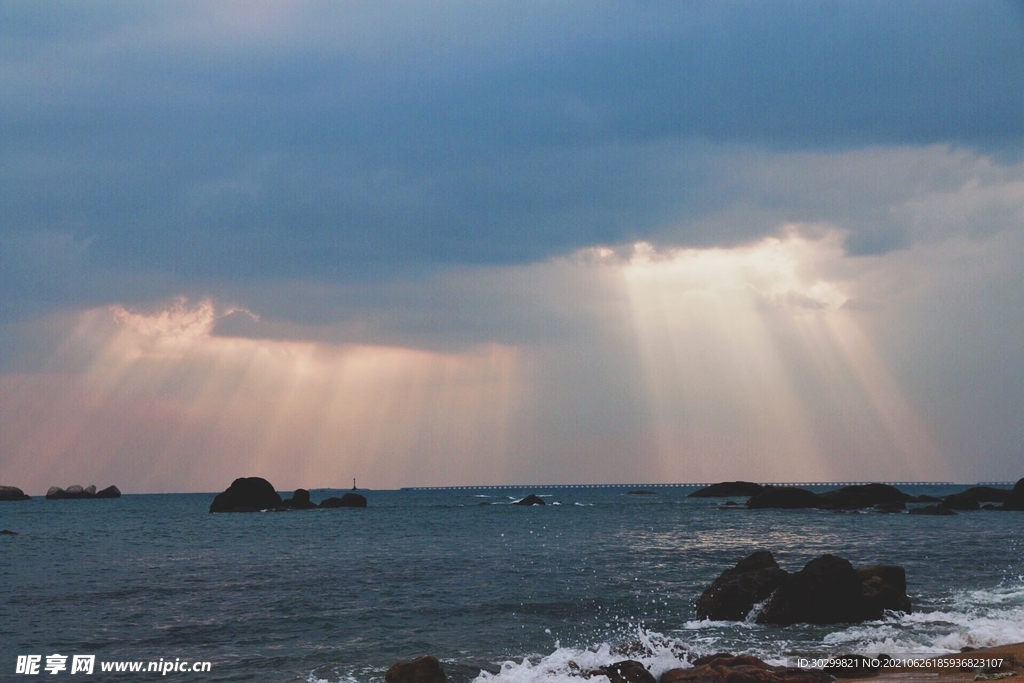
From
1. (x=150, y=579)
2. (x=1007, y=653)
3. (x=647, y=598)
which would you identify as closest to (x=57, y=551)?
(x=150, y=579)

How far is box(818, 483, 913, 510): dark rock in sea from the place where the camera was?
100188 millimetres

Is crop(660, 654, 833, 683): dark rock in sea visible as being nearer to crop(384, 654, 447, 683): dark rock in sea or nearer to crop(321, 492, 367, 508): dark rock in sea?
crop(384, 654, 447, 683): dark rock in sea

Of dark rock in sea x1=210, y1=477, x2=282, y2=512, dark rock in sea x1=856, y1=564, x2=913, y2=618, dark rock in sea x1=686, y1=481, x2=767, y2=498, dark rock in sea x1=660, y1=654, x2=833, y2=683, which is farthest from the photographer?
dark rock in sea x1=686, y1=481, x2=767, y2=498

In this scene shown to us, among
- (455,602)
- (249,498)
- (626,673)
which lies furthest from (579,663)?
(249,498)

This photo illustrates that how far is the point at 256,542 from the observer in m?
58.5

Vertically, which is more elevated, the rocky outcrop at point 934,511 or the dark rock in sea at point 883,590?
the rocky outcrop at point 934,511

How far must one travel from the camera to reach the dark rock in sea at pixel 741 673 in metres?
15.1

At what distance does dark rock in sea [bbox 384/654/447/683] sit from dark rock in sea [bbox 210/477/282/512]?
10431cm

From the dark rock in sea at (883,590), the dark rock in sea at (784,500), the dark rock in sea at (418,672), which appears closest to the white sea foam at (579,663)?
the dark rock in sea at (418,672)

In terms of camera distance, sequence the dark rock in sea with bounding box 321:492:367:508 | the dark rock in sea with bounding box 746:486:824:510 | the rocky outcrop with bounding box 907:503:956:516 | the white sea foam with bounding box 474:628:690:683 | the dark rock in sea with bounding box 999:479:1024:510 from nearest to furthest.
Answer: the white sea foam with bounding box 474:628:690:683
the rocky outcrop with bounding box 907:503:956:516
the dark rock in sea with bounding box 999:479:1024:510
the dark rock in sea with bounding box 746:486:824:510
the dark rock in sea with bounding box 321:492:367:508

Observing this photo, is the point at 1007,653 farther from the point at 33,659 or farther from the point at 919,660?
the point at 33,659

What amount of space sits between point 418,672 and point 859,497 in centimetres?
9826

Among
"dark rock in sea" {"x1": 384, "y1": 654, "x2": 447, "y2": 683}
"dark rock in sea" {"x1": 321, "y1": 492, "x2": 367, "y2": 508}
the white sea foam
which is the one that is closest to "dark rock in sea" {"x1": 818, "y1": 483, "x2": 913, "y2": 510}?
"dark rock in sea" {"x1": 321, "y1": 492, "x2": 367, "y2": 508}

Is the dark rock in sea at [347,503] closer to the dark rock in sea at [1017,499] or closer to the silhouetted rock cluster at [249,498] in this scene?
the silhouetted rock cluster at [249,498]
